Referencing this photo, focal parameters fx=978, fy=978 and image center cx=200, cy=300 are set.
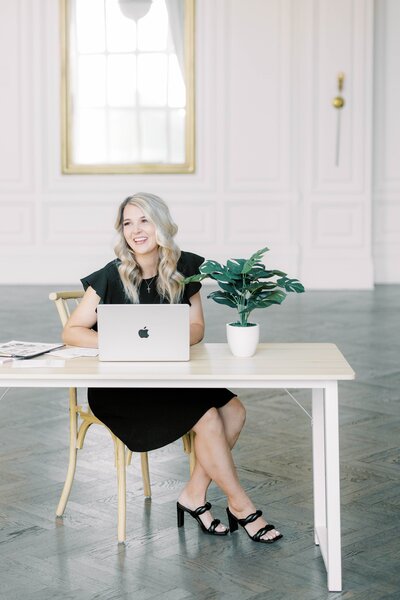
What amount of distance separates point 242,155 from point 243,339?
806 cm

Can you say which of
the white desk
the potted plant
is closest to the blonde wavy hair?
the potted plant

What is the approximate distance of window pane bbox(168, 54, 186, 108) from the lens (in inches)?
425

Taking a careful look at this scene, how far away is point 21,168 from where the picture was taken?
1096cm

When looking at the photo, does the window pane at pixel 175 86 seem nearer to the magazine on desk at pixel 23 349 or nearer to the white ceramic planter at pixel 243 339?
the magazine on desk at pixel 23 349

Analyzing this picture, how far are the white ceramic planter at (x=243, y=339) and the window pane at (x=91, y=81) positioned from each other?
27.4 ft

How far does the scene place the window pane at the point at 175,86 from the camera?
10789mm

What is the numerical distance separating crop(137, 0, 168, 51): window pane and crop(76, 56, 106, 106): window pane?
1.65 feet

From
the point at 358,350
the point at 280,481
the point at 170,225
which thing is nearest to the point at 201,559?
the point at 280,481

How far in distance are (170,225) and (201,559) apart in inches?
43.2

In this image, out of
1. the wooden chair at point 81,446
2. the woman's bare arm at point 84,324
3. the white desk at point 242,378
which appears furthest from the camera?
the woman's bare arm at point 84,324

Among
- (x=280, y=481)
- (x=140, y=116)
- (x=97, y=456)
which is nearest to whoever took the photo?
(x=280, y=481)

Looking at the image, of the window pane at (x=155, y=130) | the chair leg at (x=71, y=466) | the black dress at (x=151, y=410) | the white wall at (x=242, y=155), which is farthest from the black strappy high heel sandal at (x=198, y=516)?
the window pane at (x=155, y=130)

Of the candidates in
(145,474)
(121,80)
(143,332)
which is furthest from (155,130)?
(143,332)

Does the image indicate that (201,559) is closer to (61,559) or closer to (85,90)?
(61,559)
